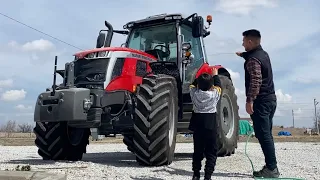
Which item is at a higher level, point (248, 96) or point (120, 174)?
point (248, 96)

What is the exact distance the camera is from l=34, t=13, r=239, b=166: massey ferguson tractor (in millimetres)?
7020

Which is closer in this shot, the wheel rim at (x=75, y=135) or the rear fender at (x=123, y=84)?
the rear fender at (x=123, y=84)

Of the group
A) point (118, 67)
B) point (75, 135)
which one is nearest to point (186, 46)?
point (118, 67)

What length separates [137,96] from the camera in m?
7.13

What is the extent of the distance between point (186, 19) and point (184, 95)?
1.68 meters

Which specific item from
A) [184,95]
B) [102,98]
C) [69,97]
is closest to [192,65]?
[184,95]

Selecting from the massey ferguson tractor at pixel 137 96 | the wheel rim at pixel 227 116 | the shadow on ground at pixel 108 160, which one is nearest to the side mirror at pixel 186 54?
the massey ferguson tractor at pixel 137 96

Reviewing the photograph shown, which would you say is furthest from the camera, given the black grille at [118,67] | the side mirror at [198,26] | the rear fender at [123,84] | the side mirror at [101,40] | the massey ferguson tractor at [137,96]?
the side mirror at [101,40]

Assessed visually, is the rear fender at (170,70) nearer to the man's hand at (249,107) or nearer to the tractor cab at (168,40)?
the tractor cab at (168,40)

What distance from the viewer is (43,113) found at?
7.33 meters

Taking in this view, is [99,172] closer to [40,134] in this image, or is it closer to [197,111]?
[197,111]

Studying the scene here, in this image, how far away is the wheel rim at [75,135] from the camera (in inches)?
337

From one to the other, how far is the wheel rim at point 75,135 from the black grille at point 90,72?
1.11 meters

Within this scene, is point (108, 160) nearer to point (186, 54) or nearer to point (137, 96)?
point (137, 96)
